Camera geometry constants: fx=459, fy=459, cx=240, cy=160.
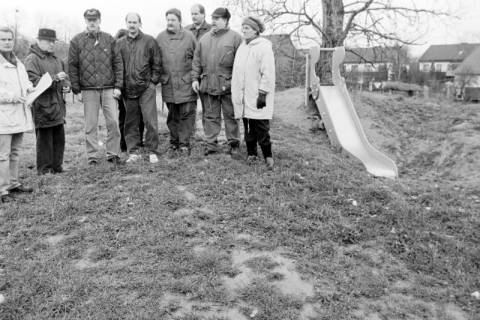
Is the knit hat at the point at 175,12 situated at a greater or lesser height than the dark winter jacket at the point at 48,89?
greater

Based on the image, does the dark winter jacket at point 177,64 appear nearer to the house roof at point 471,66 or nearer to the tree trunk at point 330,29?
the tree trunk at point 330,29

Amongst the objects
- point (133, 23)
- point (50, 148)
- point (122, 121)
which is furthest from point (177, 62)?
point (50, 148)

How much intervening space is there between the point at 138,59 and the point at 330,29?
6.46m

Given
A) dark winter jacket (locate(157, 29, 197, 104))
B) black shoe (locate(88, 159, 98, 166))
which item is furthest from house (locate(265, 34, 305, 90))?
black shoe (locate(88, 159, 98, 166))

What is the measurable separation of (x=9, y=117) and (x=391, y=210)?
443 centimetres

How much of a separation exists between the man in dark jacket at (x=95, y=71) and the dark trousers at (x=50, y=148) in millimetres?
378

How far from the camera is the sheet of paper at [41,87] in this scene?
A: 17.3 ft

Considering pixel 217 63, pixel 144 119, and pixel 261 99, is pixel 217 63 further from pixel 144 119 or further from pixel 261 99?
pixel 144 119

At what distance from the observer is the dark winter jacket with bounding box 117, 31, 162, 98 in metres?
6.15

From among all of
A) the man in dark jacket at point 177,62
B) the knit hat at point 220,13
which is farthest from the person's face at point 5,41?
the knit hat at point 220,13

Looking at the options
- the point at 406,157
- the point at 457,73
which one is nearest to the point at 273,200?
the point at 406,157

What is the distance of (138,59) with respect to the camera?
20.1ft

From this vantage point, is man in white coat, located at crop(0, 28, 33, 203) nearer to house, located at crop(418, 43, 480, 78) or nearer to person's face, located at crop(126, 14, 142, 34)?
person's face, located at crop(126, 14, 142, 34)

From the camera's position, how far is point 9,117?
16.7ft
